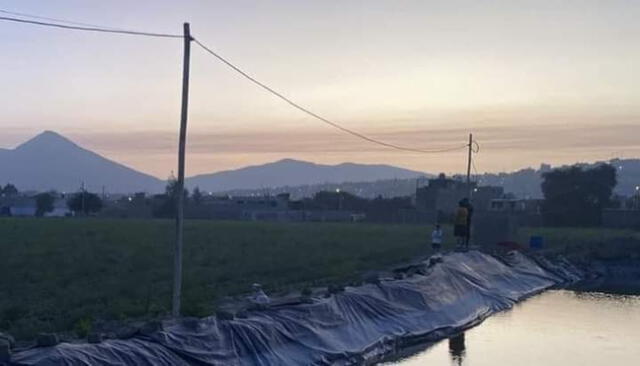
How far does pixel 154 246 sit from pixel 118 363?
84.8 feet

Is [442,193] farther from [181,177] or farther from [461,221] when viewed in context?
[181,177]

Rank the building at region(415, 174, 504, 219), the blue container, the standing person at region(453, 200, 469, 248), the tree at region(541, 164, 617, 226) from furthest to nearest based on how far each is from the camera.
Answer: the building at region(415, 174, 504, 219) < the tree at region(541, 164, 617, 226) < the blue container < the standing person at region(453, 200, 469, 248)

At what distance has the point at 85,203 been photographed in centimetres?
11456

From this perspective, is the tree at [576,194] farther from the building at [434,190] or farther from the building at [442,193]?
the building at [434,190]

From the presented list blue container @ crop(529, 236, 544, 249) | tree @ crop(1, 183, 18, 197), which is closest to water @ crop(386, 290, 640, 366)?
blue container @ crop(529, 236, 544, 249)

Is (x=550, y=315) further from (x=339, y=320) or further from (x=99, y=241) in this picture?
(x=99, y=241)

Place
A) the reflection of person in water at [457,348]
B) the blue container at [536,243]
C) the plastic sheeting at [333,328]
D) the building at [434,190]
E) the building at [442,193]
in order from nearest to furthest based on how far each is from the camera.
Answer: the plastic sheeting at [333,328] < the reflection of person in water at [457,348] < the blue container at [536,243] < the building at [442,193] < the building at [434,190]

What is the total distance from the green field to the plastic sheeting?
171 centimetres

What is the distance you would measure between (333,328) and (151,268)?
11.1 meters

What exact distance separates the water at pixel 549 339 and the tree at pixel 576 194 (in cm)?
4472

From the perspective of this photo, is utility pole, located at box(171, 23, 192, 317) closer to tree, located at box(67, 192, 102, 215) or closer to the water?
the water

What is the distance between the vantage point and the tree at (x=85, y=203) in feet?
374

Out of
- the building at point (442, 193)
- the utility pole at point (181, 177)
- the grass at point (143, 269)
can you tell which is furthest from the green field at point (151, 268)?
the building at point (442, 193)

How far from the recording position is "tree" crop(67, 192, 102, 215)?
11394cm
